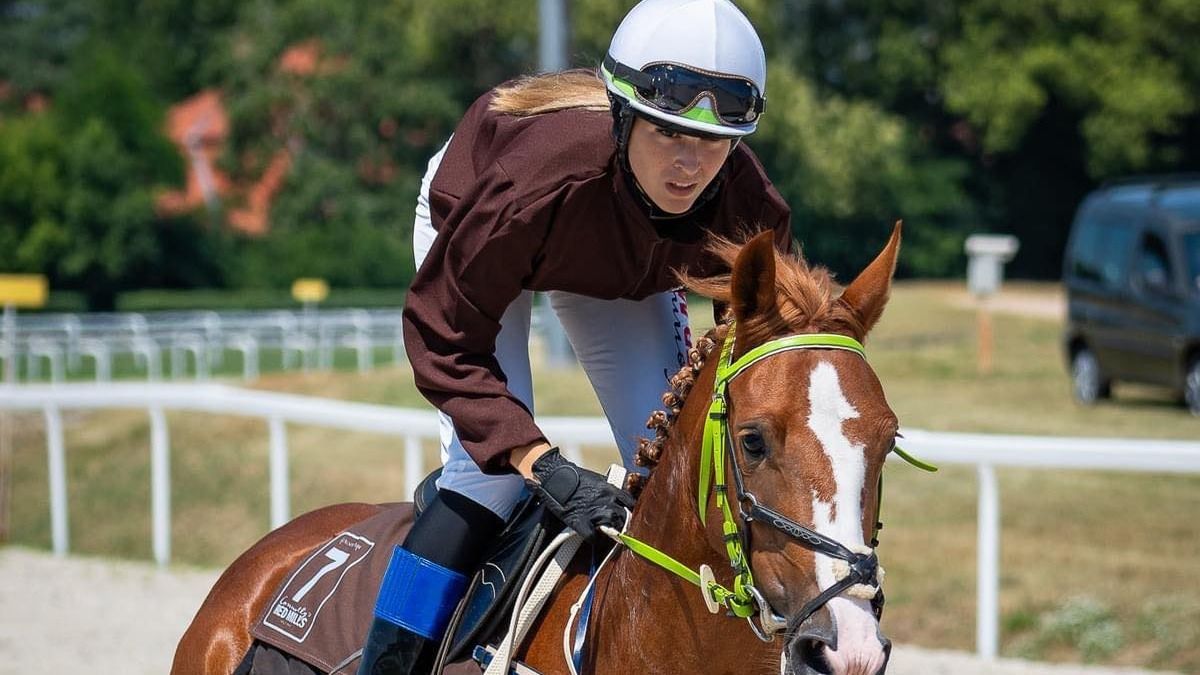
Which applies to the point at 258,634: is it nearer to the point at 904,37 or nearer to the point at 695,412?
the point at 695,412

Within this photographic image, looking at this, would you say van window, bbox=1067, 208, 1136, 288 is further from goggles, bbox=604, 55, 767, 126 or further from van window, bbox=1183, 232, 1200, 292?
goggles, bbox=604, 55, 767, 126

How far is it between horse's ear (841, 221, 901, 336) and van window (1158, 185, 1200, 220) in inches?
584

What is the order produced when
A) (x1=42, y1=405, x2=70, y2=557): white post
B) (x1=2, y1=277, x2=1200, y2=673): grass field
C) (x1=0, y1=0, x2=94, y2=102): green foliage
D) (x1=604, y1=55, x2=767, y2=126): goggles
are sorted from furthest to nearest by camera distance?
(x1=0, y1=0, x2=94, y2=102): green foliage < (x1=42, y1=405, x2=70, y2=557): white post < (x1=2, y1=277, x2=1200, y2=673): grass field < (x1=604, y1=55, x2=767, y2=126): goggles

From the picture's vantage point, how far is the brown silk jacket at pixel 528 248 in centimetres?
319

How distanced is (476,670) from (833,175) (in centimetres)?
3098

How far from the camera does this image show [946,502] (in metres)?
10.8

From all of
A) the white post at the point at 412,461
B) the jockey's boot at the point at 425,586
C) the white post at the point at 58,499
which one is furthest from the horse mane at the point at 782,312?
the white post at the point at 58,499

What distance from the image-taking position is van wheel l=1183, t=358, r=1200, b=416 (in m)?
15.1

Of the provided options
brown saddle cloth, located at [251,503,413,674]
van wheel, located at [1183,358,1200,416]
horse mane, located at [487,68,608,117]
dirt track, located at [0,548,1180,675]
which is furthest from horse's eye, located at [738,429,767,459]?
van wheel, located at [1183,358,1200,416]

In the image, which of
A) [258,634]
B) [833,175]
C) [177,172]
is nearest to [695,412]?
[258,634]

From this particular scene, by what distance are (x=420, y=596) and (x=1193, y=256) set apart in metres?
14.5

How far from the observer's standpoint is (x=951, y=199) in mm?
39969

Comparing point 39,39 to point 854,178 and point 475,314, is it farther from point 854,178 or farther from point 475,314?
point 475,314

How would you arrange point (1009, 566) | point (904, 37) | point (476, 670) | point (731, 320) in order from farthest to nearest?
1. point (904, 37)
2. point (1009, 566)
3. point (476, 670)
4. point (731, 320)
